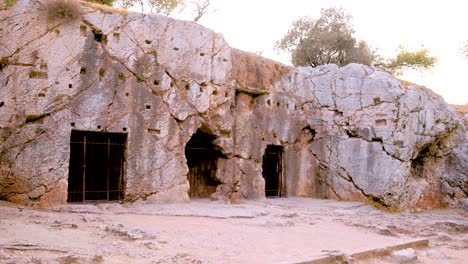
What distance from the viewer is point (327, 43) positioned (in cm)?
2844

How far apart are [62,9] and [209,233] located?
18.9 feet

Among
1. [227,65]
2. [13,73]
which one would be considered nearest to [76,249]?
[13,73]

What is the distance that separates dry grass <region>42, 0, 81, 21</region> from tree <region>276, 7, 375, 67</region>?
65.8ft

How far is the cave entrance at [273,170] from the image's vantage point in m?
15.0

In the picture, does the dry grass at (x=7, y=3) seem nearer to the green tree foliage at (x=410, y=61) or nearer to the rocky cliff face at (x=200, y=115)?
the rocky cliff face at (x=200, y=115)

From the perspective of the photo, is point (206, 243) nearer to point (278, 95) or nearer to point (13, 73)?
point (13, 73)

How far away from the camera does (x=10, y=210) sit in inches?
338

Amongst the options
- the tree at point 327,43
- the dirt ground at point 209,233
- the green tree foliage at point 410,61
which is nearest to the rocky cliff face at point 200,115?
the dirt ground at point 209,233

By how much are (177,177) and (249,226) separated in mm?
2726

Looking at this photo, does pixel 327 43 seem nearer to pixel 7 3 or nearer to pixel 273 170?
pixel 273 170

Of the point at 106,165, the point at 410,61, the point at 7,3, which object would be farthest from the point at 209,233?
the point at 410,61

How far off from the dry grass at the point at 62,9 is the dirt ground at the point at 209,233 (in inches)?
157

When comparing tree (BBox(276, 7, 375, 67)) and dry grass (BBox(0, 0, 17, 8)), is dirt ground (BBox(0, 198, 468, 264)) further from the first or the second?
tree (BBox(276, 7, 375, 67))

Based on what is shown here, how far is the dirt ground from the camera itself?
6176mm
